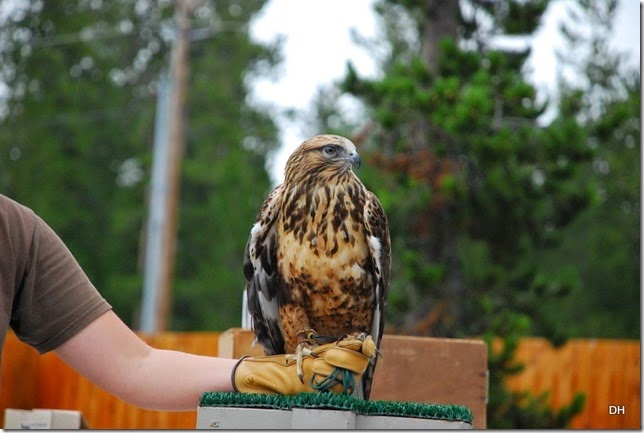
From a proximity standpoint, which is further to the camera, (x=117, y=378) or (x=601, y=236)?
(x=601, y=236)

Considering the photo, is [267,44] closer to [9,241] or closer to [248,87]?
[248,87]

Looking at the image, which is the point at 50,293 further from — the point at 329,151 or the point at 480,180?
the point at 480,180

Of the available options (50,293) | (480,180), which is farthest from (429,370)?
(480,180)

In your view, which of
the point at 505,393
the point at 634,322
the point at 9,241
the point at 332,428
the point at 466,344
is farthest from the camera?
the point at 634,322

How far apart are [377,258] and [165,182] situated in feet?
22.8

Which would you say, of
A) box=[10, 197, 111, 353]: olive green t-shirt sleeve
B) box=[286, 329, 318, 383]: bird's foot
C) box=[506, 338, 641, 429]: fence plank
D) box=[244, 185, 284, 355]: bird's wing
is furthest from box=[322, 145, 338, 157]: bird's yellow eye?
box=[506, 338, 641, 429]: fence plank

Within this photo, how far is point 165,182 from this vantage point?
A: 900cm

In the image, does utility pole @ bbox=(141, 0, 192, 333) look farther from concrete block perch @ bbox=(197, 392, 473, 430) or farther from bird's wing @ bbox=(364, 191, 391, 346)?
concrete block perch @ bbox=(197, 392, 473, 430)

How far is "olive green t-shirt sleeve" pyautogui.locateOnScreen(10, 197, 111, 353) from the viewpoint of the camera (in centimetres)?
187

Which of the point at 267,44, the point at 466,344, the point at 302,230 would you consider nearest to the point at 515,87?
the point at 466,344

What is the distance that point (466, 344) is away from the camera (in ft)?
9.51

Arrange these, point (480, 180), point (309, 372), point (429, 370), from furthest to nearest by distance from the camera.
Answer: point (480, 180), point (429, 370), point (309, 372)

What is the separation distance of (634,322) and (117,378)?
1161 cm

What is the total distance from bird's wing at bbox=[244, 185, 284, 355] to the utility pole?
6.73 metres
